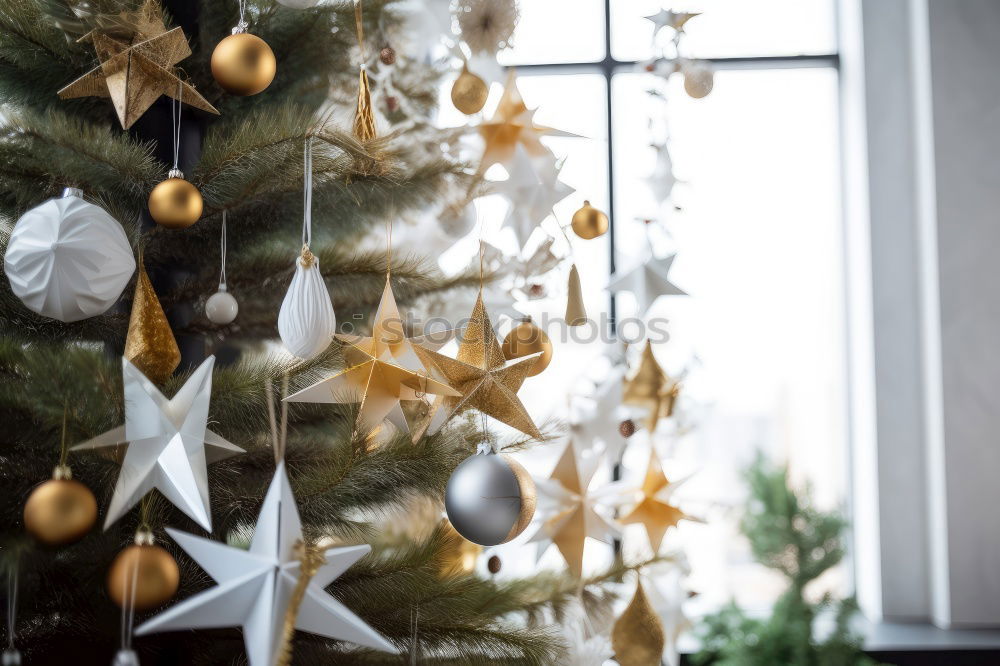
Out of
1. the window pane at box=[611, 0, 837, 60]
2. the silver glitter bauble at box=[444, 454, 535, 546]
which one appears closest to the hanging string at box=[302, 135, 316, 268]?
the silver glitter bauble at box=[444, 454, 535, 546]

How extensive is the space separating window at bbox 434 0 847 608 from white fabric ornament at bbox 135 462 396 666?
48.7 inches

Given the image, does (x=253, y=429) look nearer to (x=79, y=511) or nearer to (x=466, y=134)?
(x=79, y=511)

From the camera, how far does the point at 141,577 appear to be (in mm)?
507

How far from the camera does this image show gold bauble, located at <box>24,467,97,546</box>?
1.64 ft

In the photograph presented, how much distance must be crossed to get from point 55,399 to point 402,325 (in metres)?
0.29

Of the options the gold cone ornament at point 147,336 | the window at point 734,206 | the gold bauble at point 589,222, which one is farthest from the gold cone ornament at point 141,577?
the window at point 734,206

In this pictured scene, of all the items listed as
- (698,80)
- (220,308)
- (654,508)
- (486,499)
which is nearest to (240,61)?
(220,308)

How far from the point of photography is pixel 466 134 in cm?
84

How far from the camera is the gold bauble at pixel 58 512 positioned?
50 centimetres

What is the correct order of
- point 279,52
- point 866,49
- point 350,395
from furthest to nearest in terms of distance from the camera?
point 866,49
point 279,52
point 350,395

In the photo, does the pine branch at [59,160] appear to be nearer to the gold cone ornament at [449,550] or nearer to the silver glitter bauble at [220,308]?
the silver glitter bauble at [220,308]

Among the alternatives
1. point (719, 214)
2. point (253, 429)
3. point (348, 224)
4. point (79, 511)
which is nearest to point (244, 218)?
point (348, 224)

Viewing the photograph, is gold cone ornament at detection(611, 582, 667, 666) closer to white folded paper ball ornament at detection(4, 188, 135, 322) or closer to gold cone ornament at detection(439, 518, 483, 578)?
gold cone ornament at detection(439, 518, 483, 578)

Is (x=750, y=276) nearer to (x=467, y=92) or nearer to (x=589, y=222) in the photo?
(x=589, y=222)
